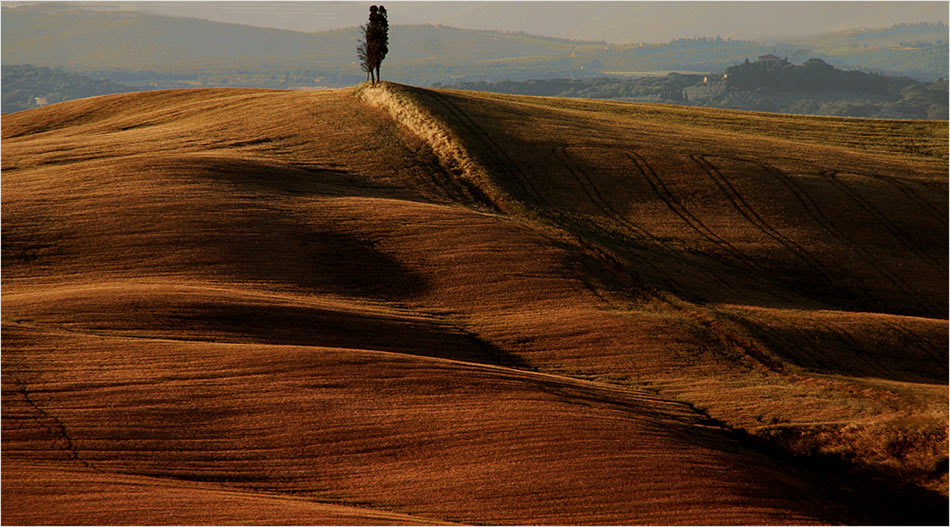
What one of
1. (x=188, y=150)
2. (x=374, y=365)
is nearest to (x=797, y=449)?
(x=374, y=365)

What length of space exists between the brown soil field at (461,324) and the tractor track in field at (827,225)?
0.23 metres

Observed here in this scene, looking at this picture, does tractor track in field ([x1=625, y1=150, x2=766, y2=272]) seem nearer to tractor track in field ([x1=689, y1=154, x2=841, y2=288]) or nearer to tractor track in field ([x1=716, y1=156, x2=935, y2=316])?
tractor track in field ([x1=689, y1=154, x2=841, y2=288])

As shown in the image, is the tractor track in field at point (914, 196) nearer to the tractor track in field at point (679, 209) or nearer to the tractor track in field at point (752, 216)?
the tractor track in field at point (752, 216)

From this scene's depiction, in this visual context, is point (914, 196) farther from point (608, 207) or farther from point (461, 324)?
point (461, 324)

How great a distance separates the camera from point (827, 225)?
4541cm

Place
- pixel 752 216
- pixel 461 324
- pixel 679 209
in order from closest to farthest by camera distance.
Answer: pixel 461 324, pixel 752 216, pixel 679 209

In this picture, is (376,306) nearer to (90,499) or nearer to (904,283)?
(90,499)

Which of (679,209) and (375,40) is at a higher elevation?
(375,40)

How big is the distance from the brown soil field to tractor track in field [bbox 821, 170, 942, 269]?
0.70ft

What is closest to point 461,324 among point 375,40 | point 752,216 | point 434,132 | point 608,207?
point 608,207

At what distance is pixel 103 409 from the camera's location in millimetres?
18672

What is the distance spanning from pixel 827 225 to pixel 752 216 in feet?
15.4

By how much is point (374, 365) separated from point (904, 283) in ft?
109

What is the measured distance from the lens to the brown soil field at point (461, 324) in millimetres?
17641
